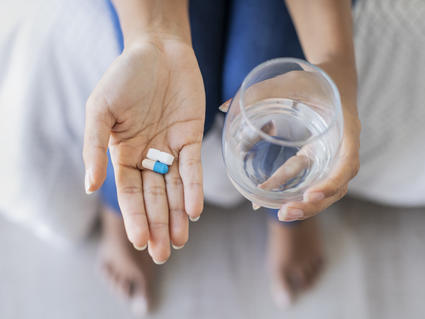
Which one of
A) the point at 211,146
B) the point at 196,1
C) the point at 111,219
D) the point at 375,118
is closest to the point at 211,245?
the point at 111,219

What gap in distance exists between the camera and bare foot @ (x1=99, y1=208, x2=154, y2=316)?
1153mm

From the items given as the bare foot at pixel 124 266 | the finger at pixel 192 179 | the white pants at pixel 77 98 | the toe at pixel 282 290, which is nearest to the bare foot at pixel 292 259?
the toe at pixel 282 290

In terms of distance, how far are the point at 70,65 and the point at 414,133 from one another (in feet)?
2.39

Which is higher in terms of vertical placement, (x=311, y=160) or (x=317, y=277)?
(x=311, y=160)

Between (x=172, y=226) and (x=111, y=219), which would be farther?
(x=111, y=219)

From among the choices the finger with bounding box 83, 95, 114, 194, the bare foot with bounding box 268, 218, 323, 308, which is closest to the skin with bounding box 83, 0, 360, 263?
the finger with bounding box 83, 95, 114, 194

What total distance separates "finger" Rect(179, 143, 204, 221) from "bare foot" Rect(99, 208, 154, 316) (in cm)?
56

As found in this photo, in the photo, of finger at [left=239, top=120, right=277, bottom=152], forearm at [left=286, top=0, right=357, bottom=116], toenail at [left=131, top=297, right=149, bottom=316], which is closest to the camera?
finger at [left=239, top=120, right=277, bottom=152]

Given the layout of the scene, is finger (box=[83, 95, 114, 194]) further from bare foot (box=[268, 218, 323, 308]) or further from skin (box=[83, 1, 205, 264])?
bare foot (box=[268, 218, 323, 308])

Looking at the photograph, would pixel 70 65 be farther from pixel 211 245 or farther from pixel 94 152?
pixel 211 245

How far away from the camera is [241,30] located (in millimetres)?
850

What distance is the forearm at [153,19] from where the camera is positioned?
75 cm

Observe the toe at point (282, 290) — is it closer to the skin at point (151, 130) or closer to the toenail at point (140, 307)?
the toenail at point (140, 307)

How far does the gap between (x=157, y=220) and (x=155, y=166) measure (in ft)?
0.28
